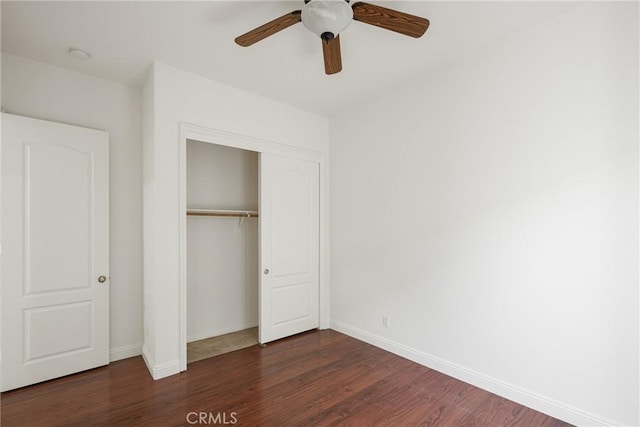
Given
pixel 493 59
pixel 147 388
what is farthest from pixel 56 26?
pixel 493 59

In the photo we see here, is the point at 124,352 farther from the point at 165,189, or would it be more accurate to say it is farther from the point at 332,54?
the point at 332,54

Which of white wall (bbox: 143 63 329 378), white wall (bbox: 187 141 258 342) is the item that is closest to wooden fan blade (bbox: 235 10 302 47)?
white wall (bbox: 143 63 329 378)

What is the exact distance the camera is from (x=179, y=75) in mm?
2889

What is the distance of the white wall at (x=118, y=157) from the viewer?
2.84 m

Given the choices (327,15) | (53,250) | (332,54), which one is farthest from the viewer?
(53,250)

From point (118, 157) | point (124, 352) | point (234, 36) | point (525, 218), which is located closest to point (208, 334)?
point (124, 352)

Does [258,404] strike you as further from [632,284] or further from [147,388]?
[632,284]

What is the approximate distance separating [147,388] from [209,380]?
18.9 inches

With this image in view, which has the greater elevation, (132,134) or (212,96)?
(212,96)

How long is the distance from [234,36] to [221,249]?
7.84ft

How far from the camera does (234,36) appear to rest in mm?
2418

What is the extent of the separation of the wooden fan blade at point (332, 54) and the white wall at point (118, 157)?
86.8 inches

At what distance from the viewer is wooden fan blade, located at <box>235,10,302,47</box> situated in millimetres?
1869

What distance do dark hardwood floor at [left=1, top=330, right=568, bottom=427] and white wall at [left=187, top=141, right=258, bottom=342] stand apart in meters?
0.82
